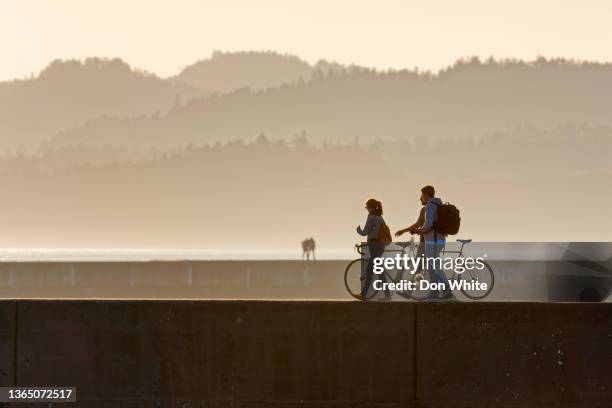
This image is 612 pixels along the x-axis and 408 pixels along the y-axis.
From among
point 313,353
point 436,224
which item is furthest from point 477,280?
point 313,353

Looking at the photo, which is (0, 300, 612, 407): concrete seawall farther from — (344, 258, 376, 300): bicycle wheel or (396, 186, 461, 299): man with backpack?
(344, 258, 376, 300): bicycle wheel

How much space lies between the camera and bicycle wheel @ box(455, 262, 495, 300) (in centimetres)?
1641

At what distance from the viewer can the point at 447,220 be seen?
18.3m

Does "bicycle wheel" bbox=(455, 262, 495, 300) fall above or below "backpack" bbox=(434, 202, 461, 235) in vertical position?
below

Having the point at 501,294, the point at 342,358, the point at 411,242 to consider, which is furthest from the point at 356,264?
the point at 342,358

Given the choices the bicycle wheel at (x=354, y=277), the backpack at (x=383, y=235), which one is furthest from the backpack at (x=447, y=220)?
the bicycle wheel at (x=354, y=277)

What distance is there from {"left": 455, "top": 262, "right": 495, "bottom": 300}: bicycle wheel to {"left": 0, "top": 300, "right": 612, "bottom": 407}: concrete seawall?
56.1 inches

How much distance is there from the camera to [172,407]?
14.7 metres

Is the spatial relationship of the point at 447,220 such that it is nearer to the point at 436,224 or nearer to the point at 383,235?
the point at 436,224

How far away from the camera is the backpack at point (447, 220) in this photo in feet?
59.8

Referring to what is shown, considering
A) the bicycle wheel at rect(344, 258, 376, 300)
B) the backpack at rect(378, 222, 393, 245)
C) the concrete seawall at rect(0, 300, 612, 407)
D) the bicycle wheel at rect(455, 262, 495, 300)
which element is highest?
the backpack at rect(378, 222, 393, 245)

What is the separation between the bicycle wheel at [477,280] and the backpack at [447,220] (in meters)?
0.82

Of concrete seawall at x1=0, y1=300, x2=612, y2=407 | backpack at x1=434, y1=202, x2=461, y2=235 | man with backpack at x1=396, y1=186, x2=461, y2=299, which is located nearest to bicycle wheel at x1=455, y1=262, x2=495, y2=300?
man with backpack at x1=396, y1=186, x2=461, y2=299

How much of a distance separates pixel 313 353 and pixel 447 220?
4.05 meters
